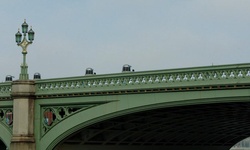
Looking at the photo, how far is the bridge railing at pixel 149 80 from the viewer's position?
2781cm

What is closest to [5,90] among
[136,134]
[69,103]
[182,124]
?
[69,103]

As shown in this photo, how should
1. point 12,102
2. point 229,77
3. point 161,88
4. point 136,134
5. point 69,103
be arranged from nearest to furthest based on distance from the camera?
point 229,77
point 161,88
point 69,103
point 12,102
point 136,134

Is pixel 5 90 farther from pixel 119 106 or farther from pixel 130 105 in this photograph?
pixel 130 105

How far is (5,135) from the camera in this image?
118ft

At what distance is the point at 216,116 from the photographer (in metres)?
36.9

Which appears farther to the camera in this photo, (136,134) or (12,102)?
(136,134)

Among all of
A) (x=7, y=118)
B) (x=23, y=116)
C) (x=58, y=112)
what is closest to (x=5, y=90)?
(x=7, y=118)

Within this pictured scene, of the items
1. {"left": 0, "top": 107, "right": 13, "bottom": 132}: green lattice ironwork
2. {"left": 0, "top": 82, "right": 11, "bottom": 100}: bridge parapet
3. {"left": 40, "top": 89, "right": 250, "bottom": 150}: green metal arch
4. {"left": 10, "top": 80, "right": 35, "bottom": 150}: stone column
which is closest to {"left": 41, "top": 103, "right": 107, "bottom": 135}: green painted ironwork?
{"left": 40, "top": 89, "right": 250, "bottom": 150}: green metal arch

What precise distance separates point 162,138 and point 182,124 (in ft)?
13.5

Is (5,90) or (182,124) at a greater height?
(5,90)

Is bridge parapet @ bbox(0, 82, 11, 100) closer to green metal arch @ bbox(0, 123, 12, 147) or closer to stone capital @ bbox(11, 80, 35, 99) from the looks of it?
green metal arch @ bbox(0, 123, 12, 147)

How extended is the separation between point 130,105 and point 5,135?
32.0ft

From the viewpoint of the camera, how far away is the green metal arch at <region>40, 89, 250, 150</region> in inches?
1093

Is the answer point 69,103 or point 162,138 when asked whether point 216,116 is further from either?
point 69,103
